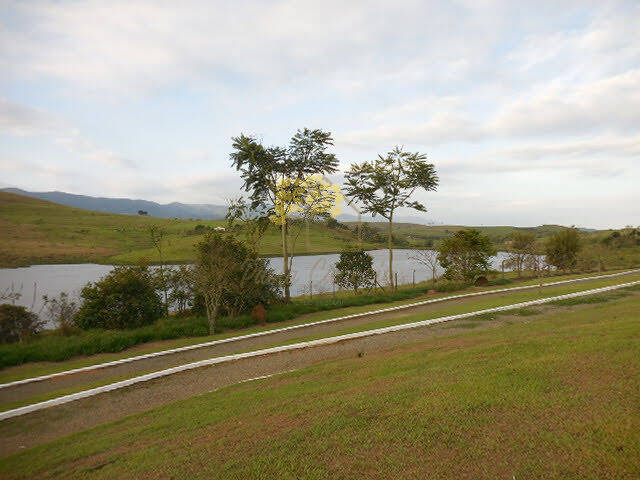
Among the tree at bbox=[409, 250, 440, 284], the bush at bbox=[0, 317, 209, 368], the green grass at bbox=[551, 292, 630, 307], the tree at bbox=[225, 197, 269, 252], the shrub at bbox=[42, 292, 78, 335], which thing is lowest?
the bush at bbox=[0, 317, 209, 368]

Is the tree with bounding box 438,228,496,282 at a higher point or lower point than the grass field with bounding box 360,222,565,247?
lower

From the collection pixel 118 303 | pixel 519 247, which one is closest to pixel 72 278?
pixel 118 303

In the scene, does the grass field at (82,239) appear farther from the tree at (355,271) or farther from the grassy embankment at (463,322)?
the grassy embankment at (463,322)

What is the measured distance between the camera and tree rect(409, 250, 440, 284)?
93.4 feet

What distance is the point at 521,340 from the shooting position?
25.3 ft

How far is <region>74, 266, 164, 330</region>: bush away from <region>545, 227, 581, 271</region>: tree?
34.4 meters

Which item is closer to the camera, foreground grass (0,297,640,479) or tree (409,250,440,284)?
foreground grass (0,297,640,479)

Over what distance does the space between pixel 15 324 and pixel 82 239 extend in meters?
57.0

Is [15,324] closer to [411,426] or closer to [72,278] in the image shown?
[411,426]

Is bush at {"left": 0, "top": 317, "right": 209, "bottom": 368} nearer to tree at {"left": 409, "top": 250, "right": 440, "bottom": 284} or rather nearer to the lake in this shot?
the lake

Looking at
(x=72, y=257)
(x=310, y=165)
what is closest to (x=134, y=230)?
(x=72, y=257)

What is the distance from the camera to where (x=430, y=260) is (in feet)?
92.9

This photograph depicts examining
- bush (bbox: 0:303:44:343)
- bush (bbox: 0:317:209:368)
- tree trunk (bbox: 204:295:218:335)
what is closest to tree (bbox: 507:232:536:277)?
tree trunk (bbox: 204:295:218:335)

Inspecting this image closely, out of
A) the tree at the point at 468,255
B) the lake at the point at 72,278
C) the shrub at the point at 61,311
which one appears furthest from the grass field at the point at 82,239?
the shrub at the point at 61,311
